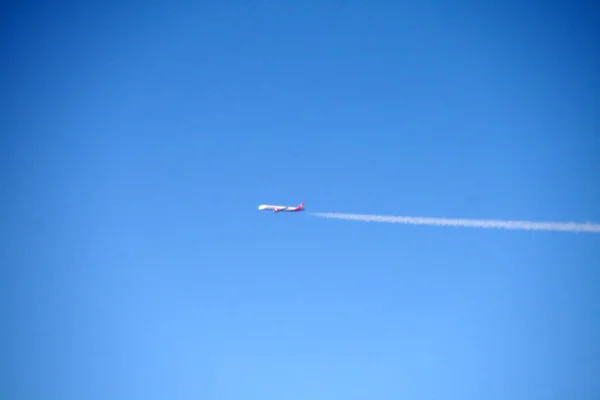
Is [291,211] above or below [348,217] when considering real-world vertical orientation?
above

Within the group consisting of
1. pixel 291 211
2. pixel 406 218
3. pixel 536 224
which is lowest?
pixel 536 224

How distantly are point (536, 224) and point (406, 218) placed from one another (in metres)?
9.46

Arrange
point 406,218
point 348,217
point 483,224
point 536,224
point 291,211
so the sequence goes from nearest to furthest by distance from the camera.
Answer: point 536,224
point 483,224
point 406,218
point 348,217
point 291,211

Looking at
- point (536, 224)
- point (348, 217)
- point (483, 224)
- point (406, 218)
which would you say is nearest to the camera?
point (536, 224)

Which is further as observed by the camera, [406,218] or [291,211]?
[291,211]

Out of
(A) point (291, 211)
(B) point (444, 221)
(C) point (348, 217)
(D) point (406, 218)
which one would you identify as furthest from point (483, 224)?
(A) point (291, 211)

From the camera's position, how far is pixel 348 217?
36406 mm

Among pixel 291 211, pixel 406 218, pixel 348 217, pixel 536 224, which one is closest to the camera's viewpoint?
pixel 536 224

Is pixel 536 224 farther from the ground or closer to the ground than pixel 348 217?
closer to the ground

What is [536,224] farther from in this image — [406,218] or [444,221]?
[406,218]

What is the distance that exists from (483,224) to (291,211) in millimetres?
25272

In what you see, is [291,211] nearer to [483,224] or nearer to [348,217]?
[348,217]

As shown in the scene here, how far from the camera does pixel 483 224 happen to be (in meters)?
29.0

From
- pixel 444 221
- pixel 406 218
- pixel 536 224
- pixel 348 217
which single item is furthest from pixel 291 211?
pixel 536 224
